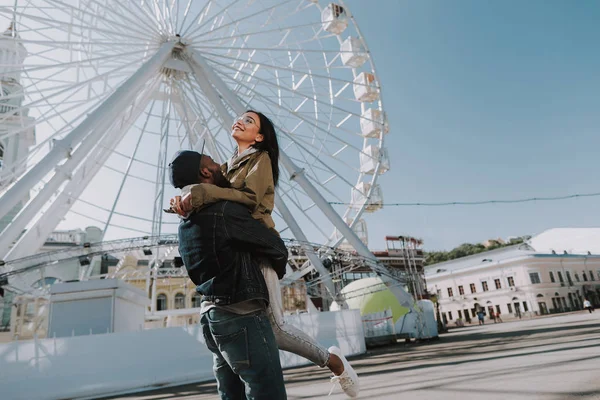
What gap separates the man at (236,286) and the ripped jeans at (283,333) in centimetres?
7

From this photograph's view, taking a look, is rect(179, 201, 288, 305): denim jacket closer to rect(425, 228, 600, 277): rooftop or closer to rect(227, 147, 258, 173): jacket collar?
rect(227, 147, 258, 173): jacket collar

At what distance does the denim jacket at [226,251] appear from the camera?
1560mm

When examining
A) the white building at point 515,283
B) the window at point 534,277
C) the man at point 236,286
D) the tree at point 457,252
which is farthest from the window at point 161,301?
the tree at point 457,252

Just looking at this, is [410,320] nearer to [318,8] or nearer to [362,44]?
[362,44]

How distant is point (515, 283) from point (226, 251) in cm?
5068

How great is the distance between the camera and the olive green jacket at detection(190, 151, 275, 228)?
155 centimetres

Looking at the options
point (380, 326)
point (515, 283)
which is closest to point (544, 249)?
point (515, 283)

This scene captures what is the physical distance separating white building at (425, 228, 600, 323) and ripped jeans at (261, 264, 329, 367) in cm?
4667

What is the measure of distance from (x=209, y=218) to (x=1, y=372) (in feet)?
28.9

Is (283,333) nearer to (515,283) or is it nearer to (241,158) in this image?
(241,158)

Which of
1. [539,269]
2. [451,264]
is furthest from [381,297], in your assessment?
[451,264]

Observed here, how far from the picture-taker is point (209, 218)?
1.58 m

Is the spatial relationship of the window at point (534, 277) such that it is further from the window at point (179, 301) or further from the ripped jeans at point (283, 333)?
the ripped jeans at point (283, 333)

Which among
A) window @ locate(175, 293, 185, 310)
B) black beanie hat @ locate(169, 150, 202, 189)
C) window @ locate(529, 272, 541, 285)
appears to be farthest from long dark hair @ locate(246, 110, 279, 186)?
window @ locate(529, 272, 541, 285)
